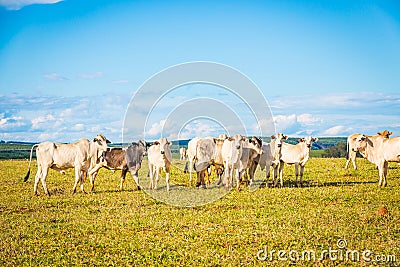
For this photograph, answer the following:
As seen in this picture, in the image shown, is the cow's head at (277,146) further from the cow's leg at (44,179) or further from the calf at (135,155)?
the cow's leg at (44,179)

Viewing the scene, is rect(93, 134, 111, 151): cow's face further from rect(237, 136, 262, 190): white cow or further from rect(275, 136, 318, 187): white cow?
rect(275, 136, 318, 187): white cow

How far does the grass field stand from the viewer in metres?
9.18

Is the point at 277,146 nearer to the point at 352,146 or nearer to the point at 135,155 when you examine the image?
the point at 352,146

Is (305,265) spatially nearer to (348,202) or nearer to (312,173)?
(348,202)

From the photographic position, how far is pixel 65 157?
60.1ft

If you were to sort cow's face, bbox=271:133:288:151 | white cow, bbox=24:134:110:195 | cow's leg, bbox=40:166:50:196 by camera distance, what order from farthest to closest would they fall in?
1. cow's face, bbox=271:133:288:151
2. white cow, bbox=24:134:110:195
3. cow's leg, bbox=40:166:50:196

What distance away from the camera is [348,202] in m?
14.9

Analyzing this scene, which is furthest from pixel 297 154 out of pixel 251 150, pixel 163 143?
pixel 163 143
